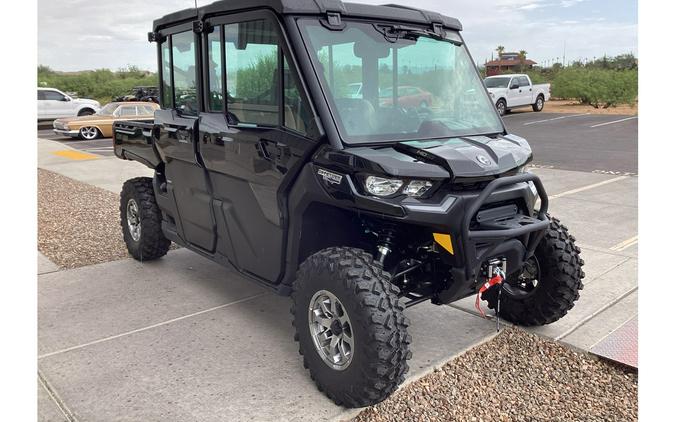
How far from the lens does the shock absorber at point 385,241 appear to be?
11.4ft

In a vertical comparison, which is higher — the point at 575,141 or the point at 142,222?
the point at 575,141

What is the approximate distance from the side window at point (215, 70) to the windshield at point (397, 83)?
95cm

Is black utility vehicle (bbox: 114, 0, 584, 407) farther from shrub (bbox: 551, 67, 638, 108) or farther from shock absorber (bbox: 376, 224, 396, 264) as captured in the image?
shrub (bbox: 551, 67, 638, 108)

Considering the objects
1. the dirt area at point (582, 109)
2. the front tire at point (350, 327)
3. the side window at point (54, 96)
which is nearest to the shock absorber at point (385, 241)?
the front tire at point (350, 327)

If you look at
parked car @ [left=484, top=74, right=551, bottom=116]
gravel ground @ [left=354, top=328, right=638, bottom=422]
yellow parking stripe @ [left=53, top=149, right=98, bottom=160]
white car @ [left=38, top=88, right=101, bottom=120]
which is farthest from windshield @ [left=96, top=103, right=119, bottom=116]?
gravel ground @ [left=354, top=328, right=638, bottom=422]

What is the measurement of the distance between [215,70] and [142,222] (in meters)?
2.09

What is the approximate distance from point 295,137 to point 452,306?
2.10 meters

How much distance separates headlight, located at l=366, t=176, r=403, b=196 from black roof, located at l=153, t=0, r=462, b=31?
1.09 m

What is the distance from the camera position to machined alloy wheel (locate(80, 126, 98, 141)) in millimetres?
19969

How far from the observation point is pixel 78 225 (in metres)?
7.95

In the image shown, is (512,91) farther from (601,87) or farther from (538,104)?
(601,87)

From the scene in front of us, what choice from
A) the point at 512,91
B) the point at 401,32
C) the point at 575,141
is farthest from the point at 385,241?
the point at 512,91

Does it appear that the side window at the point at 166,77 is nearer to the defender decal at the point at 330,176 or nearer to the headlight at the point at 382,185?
the defender decal at the point at 330,176

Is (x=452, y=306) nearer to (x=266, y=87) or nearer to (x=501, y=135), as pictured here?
(x=501, y=135)
